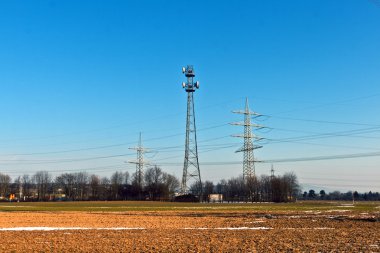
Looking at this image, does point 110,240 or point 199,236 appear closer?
point 110,240

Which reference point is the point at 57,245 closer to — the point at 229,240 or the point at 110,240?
the point at 110,240

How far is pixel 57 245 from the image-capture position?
2103 centimetres

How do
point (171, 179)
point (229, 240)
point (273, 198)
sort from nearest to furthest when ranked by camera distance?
point (229, 240) → point (273, 198) → point (171, 179)

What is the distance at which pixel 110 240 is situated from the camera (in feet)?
77.2

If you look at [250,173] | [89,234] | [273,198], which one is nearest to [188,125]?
[250,173]

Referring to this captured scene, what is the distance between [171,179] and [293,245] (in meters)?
162

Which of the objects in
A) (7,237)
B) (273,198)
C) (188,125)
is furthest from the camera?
(273,198)

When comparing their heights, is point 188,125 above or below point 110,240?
above

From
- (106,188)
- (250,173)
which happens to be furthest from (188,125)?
(106,188)

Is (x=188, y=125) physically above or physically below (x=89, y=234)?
above

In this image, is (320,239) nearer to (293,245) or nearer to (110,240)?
(293,245)

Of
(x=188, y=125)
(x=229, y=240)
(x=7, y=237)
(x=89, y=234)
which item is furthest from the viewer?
(x=188, y=125)

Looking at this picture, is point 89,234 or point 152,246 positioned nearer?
point 152,246

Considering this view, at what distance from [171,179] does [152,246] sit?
531 feet
